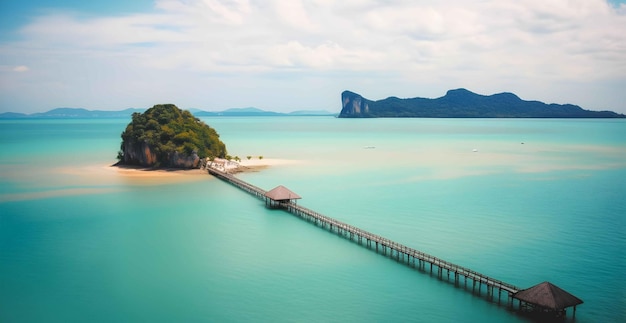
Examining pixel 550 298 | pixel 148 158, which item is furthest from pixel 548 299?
pixel 148 158

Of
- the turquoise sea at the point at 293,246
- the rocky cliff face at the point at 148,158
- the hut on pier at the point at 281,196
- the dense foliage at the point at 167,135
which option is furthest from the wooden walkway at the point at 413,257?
the dense foliage at the point at 167,135

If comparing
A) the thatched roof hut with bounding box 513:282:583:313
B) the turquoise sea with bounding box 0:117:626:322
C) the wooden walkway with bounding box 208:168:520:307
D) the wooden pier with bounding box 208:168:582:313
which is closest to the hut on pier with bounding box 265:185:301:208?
the wooden walkway with bounding box 208:168:520:307

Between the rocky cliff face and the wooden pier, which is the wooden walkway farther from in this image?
the rocky cliff face

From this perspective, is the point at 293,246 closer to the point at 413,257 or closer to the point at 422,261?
the point at 413,257

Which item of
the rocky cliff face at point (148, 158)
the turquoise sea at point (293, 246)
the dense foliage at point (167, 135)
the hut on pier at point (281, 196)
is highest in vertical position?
the dense foliage at point (167, 135)

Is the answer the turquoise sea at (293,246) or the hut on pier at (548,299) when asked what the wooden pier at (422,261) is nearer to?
the hut on pier at (548,299)
